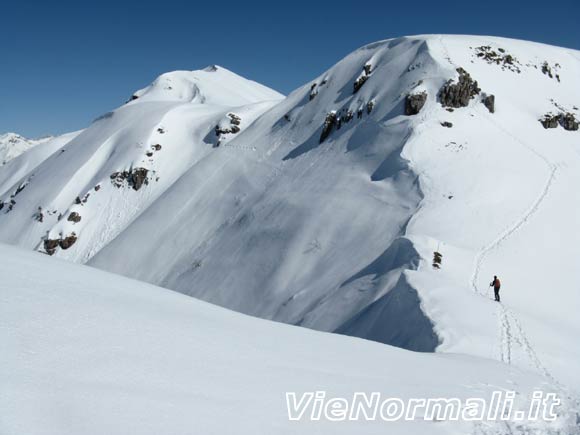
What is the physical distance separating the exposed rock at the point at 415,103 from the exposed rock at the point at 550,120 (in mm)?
11261

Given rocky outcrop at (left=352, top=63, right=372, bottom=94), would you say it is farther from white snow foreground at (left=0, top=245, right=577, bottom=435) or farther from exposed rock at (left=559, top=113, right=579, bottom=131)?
white snow foreground at (left=0, top=245, right=577, bottom=435)

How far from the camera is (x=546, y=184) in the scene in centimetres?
3447

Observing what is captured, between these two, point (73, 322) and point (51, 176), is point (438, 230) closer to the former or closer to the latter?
point (73, 322)

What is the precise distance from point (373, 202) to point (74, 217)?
3819cm

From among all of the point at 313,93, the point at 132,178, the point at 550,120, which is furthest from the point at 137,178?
the point at 550,120

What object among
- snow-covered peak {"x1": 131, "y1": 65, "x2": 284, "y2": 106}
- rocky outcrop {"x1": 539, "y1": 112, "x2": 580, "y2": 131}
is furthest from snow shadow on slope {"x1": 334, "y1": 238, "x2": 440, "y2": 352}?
snow-covered peak {"x1": 131, "y1": 65, "x2": 284, "y2": 106}

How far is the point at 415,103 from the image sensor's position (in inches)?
1592

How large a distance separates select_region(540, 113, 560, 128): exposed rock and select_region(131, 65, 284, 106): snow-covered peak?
66222mm

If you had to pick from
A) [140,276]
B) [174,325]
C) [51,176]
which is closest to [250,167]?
[140,276]

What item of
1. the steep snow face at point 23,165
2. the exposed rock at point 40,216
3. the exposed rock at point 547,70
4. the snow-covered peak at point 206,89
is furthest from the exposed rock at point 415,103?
the steep snow face at point 23,165

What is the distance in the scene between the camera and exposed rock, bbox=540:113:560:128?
42.6 metres

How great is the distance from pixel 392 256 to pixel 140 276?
26.3 metres

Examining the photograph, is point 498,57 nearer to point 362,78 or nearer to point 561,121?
point 561,121

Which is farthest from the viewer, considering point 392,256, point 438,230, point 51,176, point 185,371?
point 51,176
